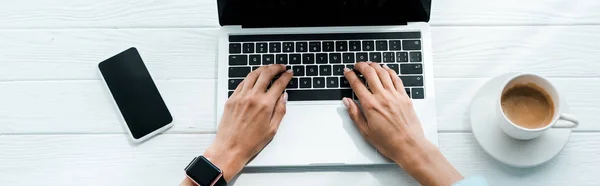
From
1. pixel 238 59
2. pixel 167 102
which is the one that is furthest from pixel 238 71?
pixel 167 102

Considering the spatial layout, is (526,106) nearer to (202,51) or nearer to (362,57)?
(362,57)

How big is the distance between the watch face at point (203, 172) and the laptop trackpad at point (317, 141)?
0.18 feet

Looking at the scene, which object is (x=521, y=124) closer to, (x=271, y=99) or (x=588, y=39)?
(x=588, y=39)

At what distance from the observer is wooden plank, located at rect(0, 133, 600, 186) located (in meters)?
0.81

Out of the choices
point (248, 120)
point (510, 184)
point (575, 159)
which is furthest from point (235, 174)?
point (575, 159)

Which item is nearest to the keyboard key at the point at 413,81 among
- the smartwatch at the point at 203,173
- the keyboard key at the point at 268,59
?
the keyboard key at the point at 268,59

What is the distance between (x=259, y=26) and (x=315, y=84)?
127mm

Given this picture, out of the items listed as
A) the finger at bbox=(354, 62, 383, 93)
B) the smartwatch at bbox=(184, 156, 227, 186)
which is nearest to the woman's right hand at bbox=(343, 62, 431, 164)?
the finger at bbox=(354, 62, 383, 93)

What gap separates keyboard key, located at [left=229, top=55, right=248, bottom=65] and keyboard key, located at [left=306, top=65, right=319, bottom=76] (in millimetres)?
96

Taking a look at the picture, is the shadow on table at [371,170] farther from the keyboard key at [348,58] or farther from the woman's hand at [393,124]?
the keyboard key at [348,58]

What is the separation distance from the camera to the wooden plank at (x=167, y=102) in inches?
32.8

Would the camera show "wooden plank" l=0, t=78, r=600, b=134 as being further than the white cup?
Yes

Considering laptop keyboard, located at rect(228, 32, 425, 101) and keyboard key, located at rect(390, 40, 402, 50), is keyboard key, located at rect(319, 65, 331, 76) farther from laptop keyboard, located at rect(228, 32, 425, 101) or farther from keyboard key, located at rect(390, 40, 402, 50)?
keyboard key, located at rect(390, 40, 402, 50)

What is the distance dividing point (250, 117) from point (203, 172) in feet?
0.35
